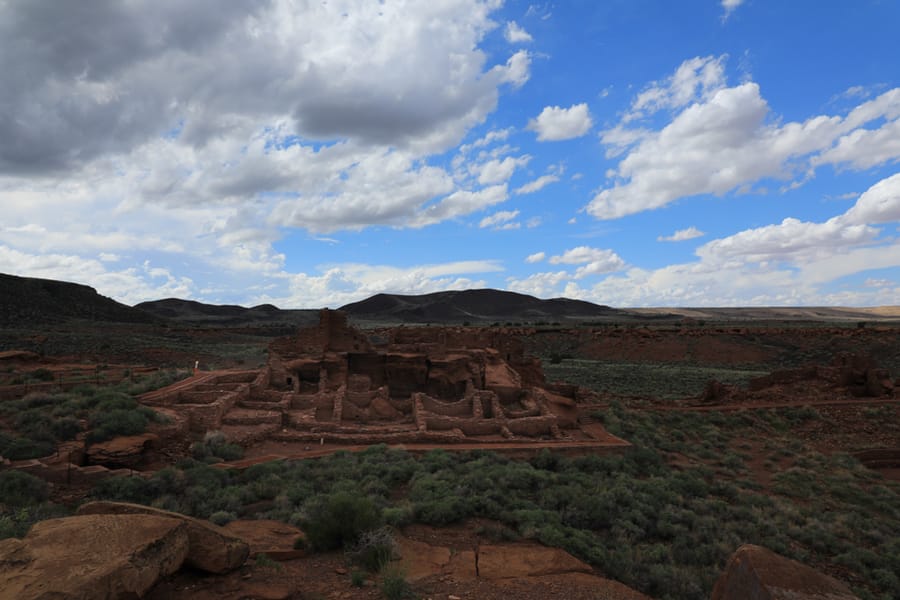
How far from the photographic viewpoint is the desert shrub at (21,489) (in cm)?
845

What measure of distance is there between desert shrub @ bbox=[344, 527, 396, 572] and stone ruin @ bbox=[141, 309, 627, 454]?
8195 millimetres

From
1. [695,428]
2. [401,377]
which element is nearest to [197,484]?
[401,377]

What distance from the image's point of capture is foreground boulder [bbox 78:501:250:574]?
544 centimetres

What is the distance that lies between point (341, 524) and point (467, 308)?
466ft

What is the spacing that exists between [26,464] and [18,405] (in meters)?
5.40

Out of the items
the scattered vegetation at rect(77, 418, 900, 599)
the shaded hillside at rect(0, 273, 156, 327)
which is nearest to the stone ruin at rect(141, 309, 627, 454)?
the scattered vegetation at rect(77, 418, 900, 599)

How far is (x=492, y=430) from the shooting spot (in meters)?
17.1

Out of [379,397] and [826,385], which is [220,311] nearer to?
[379,397]

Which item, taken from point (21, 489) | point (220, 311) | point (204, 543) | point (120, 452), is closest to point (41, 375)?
point (120, 452)

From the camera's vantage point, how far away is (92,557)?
4.38m

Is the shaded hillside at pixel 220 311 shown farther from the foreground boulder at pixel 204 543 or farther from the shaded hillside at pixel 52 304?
the foreground boulder at pixel 204 543

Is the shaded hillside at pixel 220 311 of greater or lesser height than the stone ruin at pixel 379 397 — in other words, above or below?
above

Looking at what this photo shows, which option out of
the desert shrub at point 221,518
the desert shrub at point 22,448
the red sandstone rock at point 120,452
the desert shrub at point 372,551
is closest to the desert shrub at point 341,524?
the desert shrub at point 372,551

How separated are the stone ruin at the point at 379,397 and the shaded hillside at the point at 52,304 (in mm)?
43598
